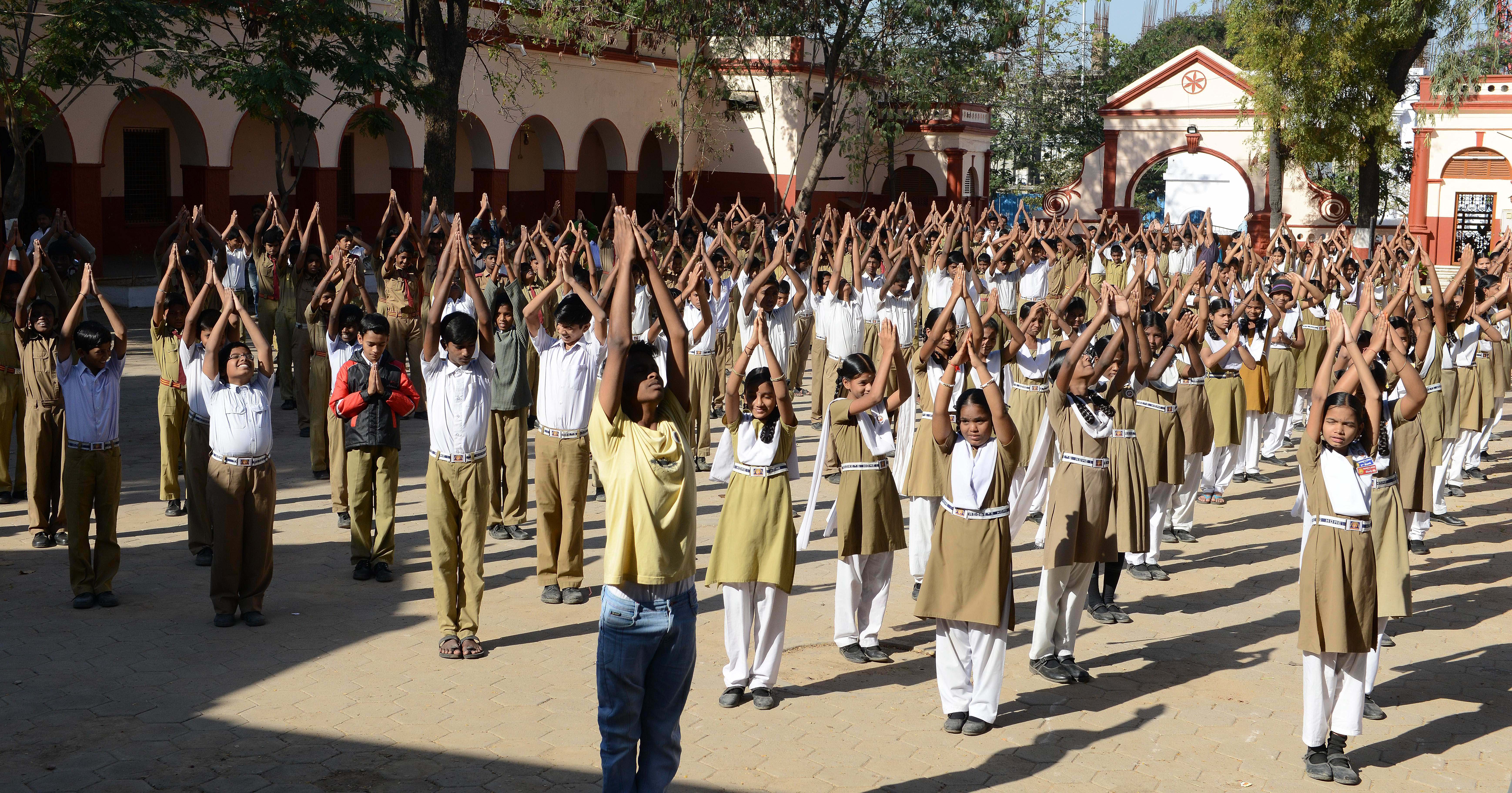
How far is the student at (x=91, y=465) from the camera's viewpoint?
7.39 metres

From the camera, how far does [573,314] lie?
740cm

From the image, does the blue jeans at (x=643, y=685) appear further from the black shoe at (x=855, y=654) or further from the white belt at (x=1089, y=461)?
the white belt at (x=1089, y=461)

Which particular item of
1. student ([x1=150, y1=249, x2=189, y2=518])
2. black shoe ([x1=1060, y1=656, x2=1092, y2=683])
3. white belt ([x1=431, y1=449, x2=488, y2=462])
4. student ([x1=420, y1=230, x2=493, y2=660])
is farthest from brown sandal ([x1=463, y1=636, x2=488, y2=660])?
student ([x1=150, y1=249, x2=189, y2=518])

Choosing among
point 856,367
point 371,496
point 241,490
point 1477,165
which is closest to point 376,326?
point 371,496

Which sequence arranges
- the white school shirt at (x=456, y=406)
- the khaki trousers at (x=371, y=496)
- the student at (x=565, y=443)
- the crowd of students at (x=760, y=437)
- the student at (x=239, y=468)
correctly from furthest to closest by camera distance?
the khaki trousers at (x=371, y=496)
the student at (x=565, y=443)
the student at (x=239, y=468)
the white school shirt at (x=456, y=406)
the crowd of students at (x=760, y=437)

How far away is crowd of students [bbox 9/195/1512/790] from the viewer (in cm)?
531

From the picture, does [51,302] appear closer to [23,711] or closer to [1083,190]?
[23,711]

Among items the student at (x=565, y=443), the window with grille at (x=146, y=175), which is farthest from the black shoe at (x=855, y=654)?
the window with grille at (x=146, y=175)

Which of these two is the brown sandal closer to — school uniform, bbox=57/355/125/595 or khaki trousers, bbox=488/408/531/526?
khaki trousers, bbox=488/408/531/526

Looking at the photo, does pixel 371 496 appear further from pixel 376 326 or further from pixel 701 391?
pixel 701 391

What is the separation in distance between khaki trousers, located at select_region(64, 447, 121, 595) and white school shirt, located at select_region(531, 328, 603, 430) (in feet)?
7.80

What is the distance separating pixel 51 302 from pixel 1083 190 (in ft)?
96.9

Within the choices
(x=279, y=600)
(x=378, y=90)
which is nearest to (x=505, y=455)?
(x=279, y=600)

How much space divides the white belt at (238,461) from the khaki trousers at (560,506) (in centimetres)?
148
